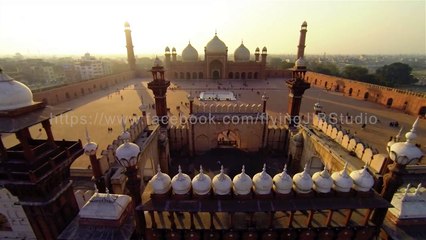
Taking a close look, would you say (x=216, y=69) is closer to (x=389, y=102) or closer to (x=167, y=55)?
(x=167, y=55)

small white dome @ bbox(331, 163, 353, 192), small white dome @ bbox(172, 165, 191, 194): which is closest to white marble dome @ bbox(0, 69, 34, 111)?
small white dome @ bbox(172, 165, 191, 194)

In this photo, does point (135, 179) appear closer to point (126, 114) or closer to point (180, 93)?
point (126, 114)

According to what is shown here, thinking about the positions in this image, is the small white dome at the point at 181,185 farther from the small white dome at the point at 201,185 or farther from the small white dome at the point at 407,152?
the small white dome at the point at 407,152

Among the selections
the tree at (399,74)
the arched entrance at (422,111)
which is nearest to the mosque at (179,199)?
the arched entrance at (422,111)

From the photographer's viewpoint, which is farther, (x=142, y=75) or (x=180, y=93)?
(x=142, y=75)

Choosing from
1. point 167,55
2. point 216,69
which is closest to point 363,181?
point 216,69

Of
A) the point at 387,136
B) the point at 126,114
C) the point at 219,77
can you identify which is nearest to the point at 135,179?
the point at 126,114
